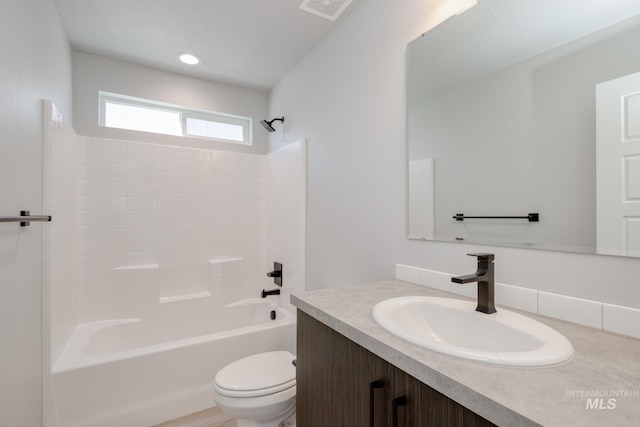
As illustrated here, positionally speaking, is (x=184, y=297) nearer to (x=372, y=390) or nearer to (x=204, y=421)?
(x=204, y=421)

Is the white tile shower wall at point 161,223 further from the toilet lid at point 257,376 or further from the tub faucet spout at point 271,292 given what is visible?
the toilet lid at point 257,376

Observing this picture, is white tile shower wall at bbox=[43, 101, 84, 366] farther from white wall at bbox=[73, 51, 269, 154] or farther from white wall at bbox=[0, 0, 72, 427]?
white wall at bbox=[73, 51, 269, 154]

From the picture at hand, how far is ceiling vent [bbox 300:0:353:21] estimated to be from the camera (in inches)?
66.4

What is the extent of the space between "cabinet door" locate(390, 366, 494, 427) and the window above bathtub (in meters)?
2.74

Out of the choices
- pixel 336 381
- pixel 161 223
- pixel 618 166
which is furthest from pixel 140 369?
pixel 618 166

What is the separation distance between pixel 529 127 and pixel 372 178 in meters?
0.77

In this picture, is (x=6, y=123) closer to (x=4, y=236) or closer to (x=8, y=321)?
(x=4, y=236)

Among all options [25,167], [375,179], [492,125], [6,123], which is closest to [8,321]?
[25,167]

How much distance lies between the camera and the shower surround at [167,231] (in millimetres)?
2035

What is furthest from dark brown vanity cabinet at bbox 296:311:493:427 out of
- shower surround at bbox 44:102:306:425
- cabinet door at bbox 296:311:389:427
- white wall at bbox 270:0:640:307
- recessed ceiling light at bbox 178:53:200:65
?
recessed ceiling light at bbox 178:53:200:65

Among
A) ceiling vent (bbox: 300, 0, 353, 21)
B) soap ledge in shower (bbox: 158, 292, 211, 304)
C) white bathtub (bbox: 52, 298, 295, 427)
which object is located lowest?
white bathtub (bbox: 52, 298, 295, 427)

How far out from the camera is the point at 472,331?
3.03 ft

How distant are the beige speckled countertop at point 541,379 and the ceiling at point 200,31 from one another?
189 centimetres

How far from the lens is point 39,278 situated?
4.98ft
